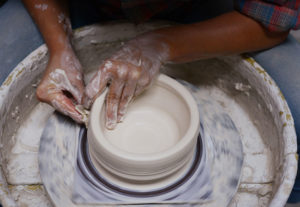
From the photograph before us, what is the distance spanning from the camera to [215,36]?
1.12 meters

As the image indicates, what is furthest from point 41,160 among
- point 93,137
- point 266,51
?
point 266,51

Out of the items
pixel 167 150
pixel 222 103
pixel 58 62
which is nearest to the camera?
pixel 167 150

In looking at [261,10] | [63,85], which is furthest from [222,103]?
[63,85]

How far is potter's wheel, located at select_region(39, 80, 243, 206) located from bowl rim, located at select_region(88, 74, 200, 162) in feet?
0.47

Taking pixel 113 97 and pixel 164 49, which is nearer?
pixel 113 97

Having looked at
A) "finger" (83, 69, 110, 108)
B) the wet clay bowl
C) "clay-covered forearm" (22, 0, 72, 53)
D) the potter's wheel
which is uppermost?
"clay-covered forearm" (22, 0, 72, 53)

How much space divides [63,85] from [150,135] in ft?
1.11

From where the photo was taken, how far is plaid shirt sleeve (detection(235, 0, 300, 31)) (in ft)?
3.26

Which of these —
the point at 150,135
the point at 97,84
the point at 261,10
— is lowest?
the point at 150,135

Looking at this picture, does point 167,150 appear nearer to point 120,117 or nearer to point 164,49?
point 120,117

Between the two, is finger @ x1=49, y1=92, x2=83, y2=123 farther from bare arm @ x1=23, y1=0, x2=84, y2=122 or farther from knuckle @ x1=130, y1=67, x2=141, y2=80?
knuckle @ x1=130, y1=67, x2=141, y2=80

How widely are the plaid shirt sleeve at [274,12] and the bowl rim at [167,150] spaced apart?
349mm

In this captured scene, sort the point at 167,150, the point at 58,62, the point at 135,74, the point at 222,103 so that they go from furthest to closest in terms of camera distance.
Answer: the point at 222,103 → the point at 58,62 → the point at 135,74 → the point at 167,150

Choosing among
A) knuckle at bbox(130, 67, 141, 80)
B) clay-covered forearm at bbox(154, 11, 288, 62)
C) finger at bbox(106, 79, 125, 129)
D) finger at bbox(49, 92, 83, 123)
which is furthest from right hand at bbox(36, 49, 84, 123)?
clay-covered forearm at bbox(154, 11, 288, 62)
